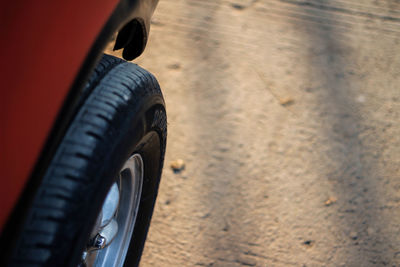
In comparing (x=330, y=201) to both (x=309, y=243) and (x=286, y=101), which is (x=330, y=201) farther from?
(x=286, y=101)

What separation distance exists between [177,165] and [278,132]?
569 mm

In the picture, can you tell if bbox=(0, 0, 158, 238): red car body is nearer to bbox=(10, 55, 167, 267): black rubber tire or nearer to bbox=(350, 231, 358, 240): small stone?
bbox=(10, 55, 167, 267): black rubber tire

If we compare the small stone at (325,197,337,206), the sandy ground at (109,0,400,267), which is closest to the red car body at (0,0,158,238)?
the sandy ground at (109,0,400,267)

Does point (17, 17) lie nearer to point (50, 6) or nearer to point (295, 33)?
point (50, 6)

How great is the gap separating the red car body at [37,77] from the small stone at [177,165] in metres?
1.07

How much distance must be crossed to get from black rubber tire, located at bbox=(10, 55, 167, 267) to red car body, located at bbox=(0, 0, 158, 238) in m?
0.05

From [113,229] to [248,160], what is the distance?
837mm

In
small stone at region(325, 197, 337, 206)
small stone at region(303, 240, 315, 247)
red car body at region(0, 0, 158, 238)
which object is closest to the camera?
red car body at region(0, 0, 158, 238)

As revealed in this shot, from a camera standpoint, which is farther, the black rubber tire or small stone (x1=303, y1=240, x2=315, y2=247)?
small stone (x1=303, y1=240, x2=315, y2=247)

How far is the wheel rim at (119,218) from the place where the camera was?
126cm

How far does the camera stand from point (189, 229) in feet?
5.52

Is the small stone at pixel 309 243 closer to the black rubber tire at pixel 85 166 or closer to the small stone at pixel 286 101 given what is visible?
the small stone at pixel 286 101

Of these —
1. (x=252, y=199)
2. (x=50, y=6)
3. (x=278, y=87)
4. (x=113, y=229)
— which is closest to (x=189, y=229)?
(x=252, y=199)

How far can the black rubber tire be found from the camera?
2.65 ft
